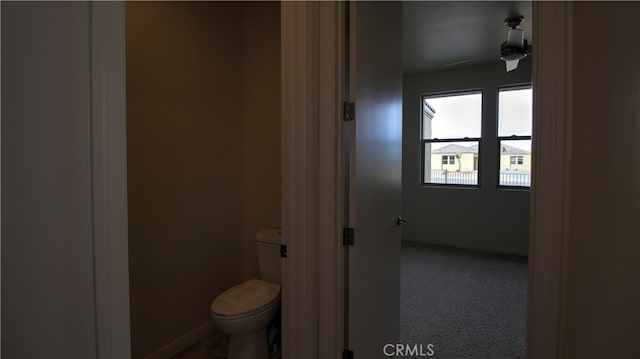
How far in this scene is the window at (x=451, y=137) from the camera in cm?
453

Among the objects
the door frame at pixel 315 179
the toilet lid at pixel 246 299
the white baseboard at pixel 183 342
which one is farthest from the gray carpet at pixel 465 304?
the white baseboard at pixel 183 342

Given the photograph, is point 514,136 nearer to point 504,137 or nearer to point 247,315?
point 504,137

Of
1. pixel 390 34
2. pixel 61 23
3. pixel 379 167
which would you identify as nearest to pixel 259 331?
pixel 379 167

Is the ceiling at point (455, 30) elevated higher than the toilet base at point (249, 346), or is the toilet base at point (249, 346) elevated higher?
the ceiling at point (455, 30)

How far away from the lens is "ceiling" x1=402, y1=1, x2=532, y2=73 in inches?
106

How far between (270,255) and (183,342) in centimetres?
85

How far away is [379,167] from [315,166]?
44 centimetres

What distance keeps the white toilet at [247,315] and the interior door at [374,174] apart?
21.8 inches

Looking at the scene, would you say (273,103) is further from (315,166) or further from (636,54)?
(636,54)

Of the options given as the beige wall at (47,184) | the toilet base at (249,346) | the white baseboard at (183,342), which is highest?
the beige wall at (47,184)

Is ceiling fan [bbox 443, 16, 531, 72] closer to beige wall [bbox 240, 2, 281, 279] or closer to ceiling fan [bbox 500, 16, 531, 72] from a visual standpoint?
ceiling fan [bbox 500, 16, 531, 72]

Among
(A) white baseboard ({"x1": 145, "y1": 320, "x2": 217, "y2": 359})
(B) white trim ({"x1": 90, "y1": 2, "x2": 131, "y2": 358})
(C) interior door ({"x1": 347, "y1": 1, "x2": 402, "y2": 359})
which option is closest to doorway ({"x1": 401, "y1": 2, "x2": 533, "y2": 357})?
(C) interior door ({"x1": 347, "y1": 1, "x2": 402, "y2": 359})

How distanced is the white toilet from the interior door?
55 cm

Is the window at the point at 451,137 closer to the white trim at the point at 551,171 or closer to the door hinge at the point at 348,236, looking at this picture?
the door hinge at the point at 348,236
